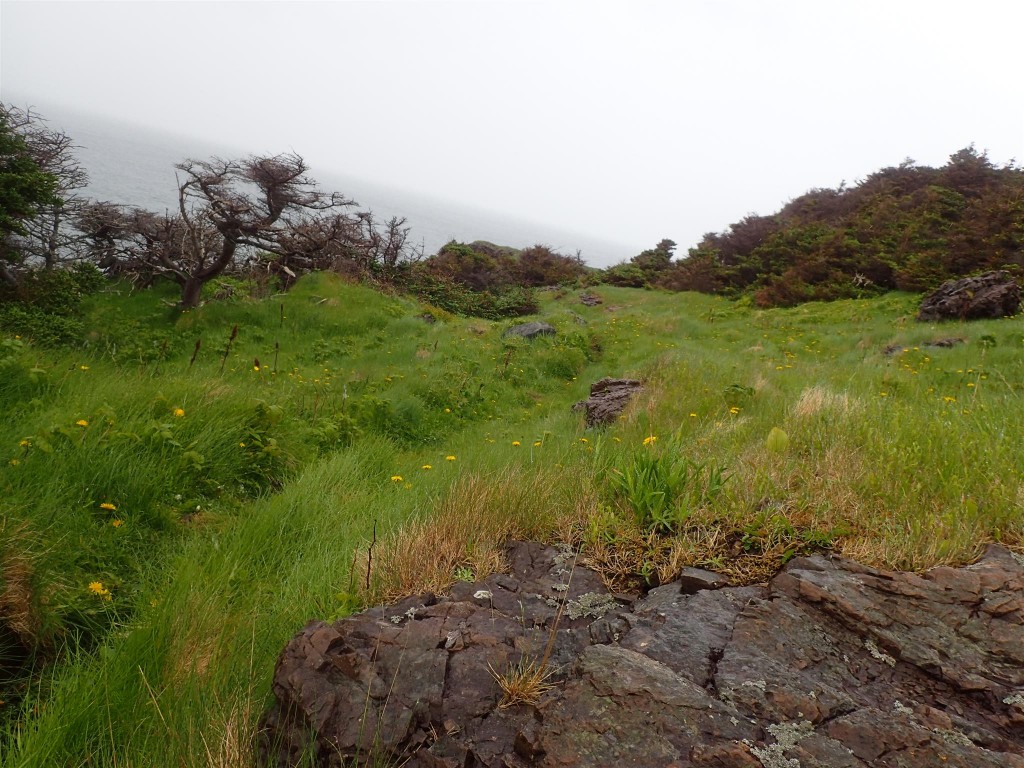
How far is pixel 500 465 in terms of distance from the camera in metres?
4.07

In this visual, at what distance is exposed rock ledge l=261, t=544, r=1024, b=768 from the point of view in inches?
56.1

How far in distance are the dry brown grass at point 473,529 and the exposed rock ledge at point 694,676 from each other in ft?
0.58

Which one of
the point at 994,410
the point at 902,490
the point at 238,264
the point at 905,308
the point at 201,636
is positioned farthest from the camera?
the point at 238,264

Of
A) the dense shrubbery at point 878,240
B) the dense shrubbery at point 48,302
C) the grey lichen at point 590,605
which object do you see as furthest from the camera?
the dense shrubbery at point 878,240

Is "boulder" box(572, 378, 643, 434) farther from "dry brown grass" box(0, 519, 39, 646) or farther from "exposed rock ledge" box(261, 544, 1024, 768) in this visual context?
"dry brown grass" box(0, 519, 39, 646)

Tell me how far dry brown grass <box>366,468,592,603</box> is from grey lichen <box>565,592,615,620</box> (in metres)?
→ 0.44

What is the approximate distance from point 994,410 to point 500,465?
150 inches

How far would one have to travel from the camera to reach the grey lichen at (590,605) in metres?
2.06

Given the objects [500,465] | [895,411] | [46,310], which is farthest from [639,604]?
[46,310]

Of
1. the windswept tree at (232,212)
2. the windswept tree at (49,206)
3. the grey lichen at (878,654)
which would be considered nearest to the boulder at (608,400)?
the grey lichen at (878,654)

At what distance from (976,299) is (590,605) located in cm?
1573

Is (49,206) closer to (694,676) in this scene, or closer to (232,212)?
(232,212)

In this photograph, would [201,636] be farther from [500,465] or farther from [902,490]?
[902,490]

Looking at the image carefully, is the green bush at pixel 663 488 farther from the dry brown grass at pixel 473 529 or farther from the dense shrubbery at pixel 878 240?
the dense shrubbery at pixel 878 240
